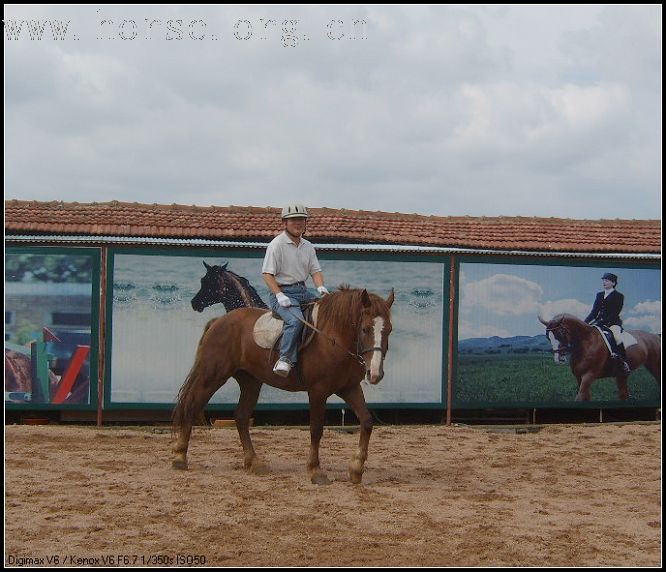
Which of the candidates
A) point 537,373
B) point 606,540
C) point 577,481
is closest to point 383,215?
point 537,373

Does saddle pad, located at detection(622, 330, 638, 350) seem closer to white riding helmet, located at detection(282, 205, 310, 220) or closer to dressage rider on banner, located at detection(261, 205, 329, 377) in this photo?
dressage rider on banner, located at detection(261, 205, 329, 377)

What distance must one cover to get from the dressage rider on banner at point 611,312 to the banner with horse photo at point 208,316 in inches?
114

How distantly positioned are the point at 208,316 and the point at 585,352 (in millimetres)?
6357

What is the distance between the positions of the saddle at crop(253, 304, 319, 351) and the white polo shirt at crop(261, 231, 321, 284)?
379 mm

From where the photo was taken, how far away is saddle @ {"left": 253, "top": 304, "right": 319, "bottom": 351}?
368 inches

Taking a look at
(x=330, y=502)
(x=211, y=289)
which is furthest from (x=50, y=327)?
(x=330, y=502)

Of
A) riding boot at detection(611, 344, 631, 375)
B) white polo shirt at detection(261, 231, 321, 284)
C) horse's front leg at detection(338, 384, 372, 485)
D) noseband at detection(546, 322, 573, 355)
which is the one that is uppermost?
white polo shirt at detection(261, 231, 321, 284)

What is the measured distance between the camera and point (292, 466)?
10.1 m

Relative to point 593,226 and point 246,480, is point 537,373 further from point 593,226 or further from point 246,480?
point 246,480

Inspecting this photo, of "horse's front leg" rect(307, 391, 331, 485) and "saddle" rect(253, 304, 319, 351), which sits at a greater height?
"saddle" rect(253, 304, 319, 351)

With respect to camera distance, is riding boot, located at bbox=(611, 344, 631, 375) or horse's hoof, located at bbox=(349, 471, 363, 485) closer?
horse's hoof, located at bbox=(349, 471, 363, 485)

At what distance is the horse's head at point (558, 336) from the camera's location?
47.3 feet

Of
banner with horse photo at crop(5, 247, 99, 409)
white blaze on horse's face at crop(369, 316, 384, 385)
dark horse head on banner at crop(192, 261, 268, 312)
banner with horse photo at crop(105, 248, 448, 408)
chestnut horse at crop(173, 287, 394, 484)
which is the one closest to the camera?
white blaze on horse's face at crop(369, 316, 384, 385)

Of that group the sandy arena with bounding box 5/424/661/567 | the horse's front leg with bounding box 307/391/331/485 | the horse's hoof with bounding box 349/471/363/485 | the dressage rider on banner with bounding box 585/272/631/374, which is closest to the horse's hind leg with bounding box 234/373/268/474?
the sandy arena with bounding box 5/424/661/567
